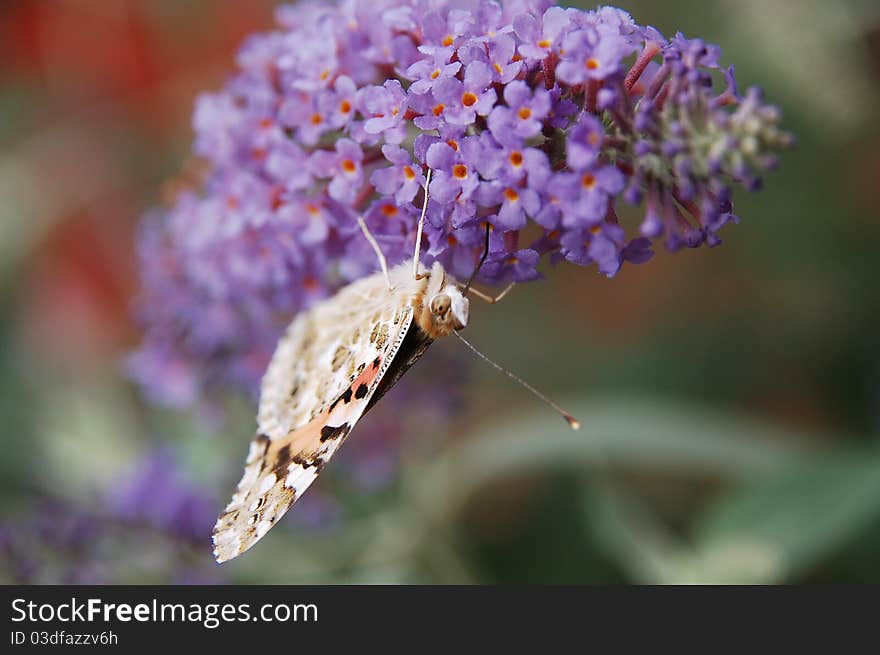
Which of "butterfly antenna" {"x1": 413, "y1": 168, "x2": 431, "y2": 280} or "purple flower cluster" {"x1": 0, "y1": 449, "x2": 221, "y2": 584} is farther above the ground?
"butterfly antenna" {"x1": 413, "y1": 168, "x2": 431, "y2": 280}

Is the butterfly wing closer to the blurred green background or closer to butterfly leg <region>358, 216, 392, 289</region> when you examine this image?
butterfly leg <region>358, 216, 392, 289</region>

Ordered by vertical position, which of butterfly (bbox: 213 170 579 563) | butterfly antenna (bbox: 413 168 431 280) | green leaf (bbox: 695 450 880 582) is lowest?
green leaf (bbox: 695 450 880 582)

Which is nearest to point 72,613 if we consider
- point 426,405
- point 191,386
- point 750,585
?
point 191,386

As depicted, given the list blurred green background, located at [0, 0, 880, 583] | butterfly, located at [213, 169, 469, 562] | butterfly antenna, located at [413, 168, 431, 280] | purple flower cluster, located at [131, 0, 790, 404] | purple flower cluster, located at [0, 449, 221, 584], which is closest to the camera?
purple flower cluster, located at [131, 0, 790, 404]

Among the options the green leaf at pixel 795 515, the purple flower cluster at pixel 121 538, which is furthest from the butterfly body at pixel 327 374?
the green leaf at pixel 795 515

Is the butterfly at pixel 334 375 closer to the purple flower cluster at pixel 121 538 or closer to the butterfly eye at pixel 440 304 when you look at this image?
the butterfly eye at pixel 440 304

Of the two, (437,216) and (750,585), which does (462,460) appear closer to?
(750,585)

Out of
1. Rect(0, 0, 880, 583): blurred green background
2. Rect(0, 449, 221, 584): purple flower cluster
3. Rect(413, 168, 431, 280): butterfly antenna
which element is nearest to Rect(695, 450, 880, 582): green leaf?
Rect(0, 0, 880, 583): blurred green background
